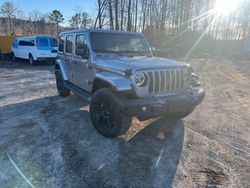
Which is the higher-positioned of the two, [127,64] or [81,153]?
[127,64]

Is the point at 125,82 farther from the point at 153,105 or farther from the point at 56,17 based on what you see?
the point at 56,17

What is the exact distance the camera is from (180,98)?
3.83 metres

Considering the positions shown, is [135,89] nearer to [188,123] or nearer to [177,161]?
[177,161]

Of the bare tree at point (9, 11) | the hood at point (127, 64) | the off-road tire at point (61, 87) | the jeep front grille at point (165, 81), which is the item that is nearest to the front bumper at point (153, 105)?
the jeep front grille at point (165, 81)

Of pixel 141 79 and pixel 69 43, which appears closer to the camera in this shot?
pixel 141 79

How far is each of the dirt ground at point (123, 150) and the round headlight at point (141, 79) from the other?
1.04 meters

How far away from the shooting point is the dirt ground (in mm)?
2928

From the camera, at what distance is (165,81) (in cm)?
384

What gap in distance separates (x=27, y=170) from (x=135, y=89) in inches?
75.0

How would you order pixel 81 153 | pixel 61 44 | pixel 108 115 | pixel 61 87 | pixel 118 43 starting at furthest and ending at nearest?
pixel 61 87, pixel 61 44, pixel 118 43, pixel 108 115, pixel 81 153

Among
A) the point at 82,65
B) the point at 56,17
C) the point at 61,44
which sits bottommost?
the point at 82,65

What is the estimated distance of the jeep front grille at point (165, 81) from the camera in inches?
146

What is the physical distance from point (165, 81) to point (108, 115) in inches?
44.2

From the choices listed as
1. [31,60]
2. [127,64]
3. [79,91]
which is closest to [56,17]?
[31,60]
